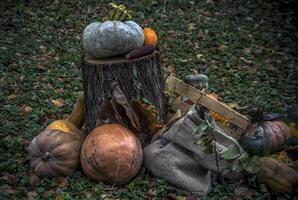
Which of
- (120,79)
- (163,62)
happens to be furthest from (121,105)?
(163,62)

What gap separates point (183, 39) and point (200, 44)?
1.05 ft

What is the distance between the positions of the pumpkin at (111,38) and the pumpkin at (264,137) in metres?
1.30

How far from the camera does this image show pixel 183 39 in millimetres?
7891

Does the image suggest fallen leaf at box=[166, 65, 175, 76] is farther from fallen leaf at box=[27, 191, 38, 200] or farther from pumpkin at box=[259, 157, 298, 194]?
fallen leaf at box=[27, 191, 38, 200]

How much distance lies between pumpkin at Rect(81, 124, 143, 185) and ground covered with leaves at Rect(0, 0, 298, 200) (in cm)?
9

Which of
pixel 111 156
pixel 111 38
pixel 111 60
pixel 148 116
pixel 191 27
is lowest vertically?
pixel 191 27

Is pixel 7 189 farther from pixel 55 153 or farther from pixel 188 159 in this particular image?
pixel 188 159

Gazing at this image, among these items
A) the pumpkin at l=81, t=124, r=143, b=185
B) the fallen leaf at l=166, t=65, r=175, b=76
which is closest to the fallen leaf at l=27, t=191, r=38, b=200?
the pumpkin at l=81, t=124, r=143, b=185

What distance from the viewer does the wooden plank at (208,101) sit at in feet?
14.1

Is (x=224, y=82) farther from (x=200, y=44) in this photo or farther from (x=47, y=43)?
(x=47, y=43)

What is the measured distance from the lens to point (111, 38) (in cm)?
414

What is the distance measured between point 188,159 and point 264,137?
721 mm

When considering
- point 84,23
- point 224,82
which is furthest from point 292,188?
point 84,23

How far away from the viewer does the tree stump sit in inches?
163
